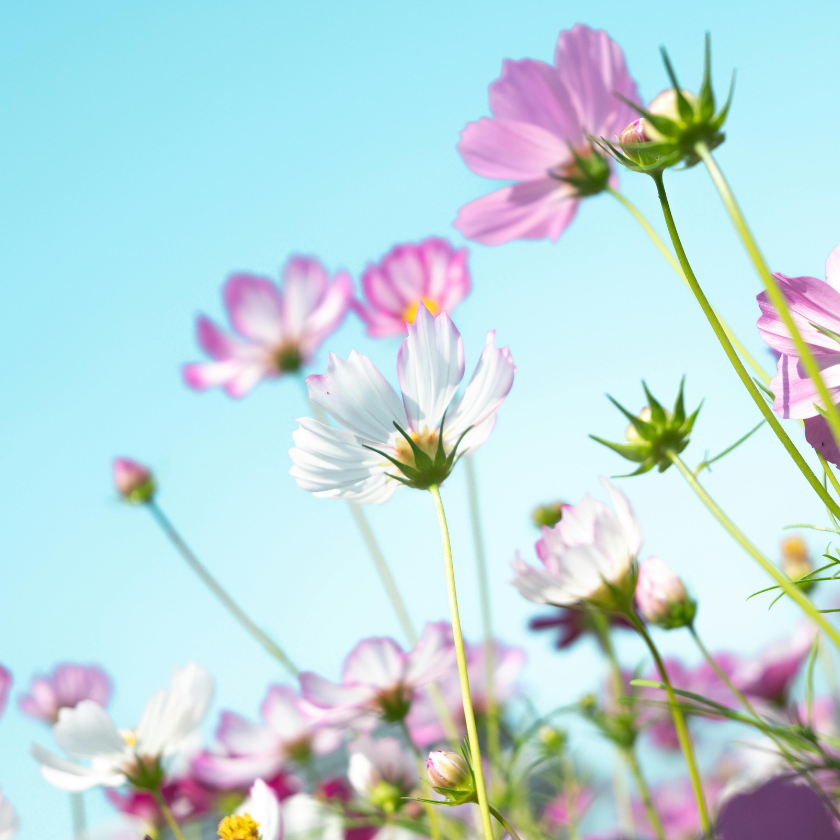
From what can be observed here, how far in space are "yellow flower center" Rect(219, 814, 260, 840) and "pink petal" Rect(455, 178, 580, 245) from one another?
359 mm

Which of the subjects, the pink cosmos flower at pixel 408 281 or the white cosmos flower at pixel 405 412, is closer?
the white cosmos flower at pixel 405 412

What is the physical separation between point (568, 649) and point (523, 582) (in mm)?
718

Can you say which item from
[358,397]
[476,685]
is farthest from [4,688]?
[476,685]

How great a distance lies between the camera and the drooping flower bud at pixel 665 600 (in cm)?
45

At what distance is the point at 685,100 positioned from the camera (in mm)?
255

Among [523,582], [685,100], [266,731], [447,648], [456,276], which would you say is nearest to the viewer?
[685,100]

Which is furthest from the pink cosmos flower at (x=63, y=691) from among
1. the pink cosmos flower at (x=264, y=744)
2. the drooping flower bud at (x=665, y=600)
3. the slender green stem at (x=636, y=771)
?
the drooping flower bud at (x=665, y=600)

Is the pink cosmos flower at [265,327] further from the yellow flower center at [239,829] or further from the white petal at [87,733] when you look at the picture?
the yellow flower center at [239,829]

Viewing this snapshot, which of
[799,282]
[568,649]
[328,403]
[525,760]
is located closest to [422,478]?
[328,403]

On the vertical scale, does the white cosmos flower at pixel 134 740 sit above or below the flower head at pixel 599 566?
Result: below

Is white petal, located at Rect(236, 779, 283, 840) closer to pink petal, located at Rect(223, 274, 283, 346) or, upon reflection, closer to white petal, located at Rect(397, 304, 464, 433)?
white petal, located at Rect(397, 304, 464, 433)

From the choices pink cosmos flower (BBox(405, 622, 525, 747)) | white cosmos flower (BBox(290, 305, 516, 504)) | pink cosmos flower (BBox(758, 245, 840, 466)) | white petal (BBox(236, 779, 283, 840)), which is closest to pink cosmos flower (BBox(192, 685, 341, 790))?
pink cosmos flower (BBox(405, 622, 525, 747))

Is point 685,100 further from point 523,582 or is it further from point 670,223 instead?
point 523,582

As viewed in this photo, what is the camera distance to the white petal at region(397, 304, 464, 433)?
34 centimetres
